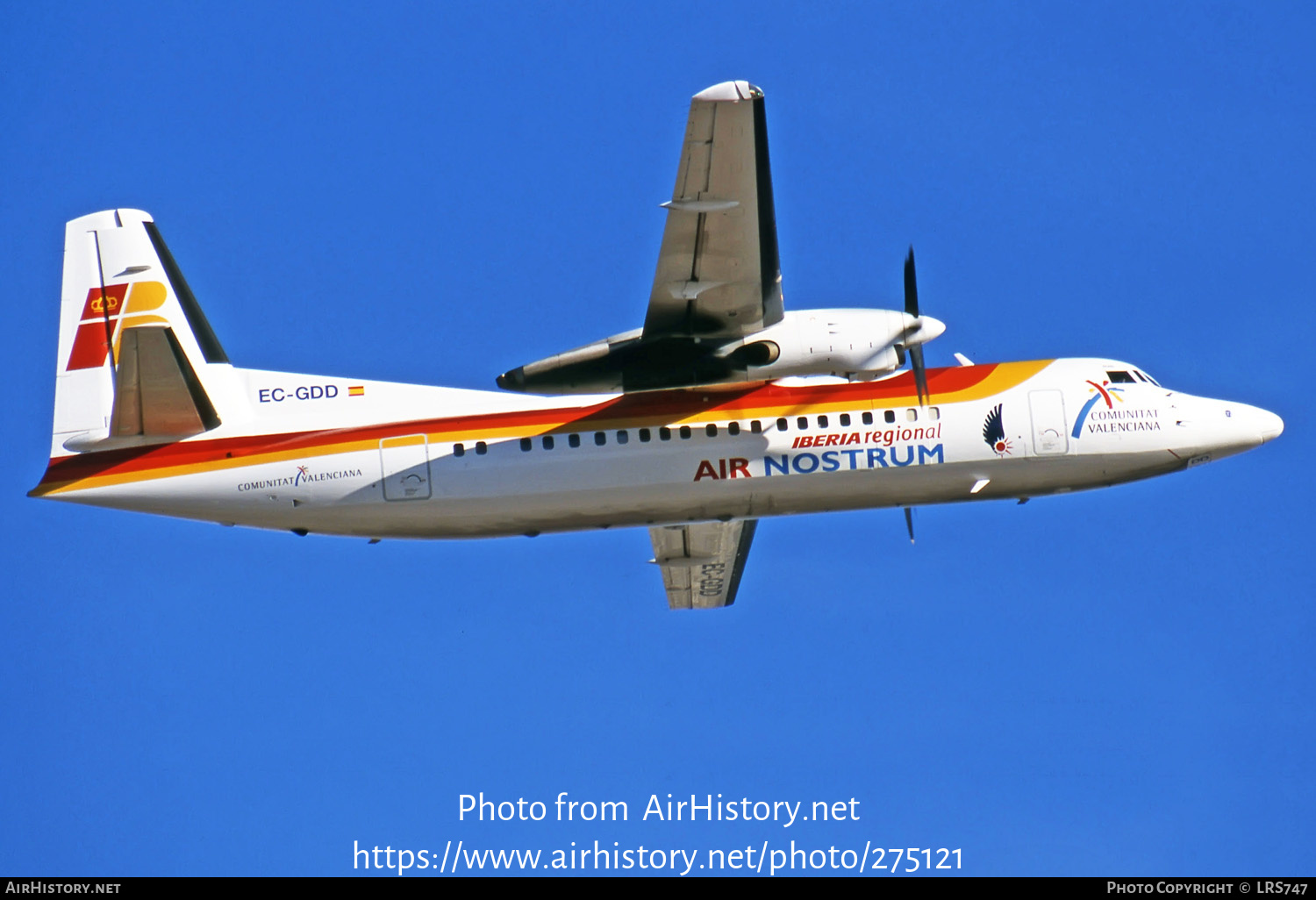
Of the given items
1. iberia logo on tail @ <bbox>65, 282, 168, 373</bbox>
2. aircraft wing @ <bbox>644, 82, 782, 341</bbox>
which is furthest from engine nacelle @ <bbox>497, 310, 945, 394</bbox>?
iberia logo on tail @ <bbox>65, 282, 168, 373</bbox>

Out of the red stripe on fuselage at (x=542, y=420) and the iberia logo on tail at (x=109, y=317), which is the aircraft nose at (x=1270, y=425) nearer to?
the red stripe on fuselage at (x=542, y=420)

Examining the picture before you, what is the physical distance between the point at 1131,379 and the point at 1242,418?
1450mm

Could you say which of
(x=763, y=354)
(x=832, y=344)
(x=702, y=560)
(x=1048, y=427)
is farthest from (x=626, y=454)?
(x=1048, y=427)

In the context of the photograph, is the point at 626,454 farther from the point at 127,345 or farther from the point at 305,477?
the point at 127,345

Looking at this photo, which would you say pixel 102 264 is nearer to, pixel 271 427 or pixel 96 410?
pixel 96 410

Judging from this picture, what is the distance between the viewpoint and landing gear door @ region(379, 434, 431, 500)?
1847 centimetres

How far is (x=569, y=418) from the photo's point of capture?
1884 centimetres

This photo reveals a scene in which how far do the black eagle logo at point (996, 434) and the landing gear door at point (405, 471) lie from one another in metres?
6.86
